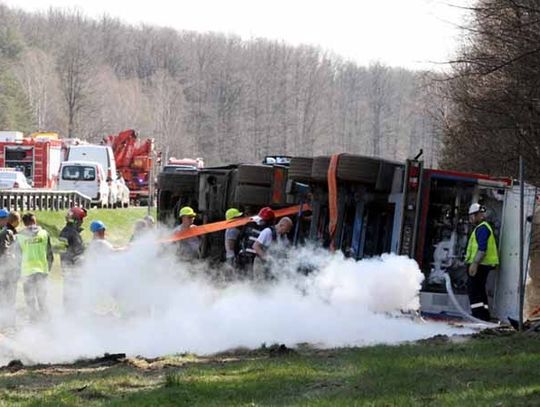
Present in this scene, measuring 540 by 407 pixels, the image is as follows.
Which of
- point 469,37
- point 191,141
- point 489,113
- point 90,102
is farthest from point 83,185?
point 191,141

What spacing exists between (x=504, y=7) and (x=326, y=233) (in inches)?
164

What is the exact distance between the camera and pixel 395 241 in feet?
42.8

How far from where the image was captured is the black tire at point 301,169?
46.2 feet

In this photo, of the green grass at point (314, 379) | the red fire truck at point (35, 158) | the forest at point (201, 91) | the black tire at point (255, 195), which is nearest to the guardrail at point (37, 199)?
the red fire truck at point (35, 158)

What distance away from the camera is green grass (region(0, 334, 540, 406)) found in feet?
25.1

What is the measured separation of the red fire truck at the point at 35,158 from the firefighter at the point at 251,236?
1195 inches

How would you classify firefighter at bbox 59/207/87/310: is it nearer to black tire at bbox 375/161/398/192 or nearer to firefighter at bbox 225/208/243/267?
firefighter at bbox 225/208/243/267

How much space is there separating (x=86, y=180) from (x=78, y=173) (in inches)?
22.8

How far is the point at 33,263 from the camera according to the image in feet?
45.7

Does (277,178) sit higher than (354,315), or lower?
higher

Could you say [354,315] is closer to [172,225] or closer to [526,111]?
[172,225]

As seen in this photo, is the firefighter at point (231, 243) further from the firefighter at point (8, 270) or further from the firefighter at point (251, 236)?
the firefighter at point (8, 270)

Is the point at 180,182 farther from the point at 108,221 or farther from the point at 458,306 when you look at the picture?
the point at 108,221

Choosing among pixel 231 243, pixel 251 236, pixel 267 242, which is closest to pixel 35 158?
pixel 231 243
